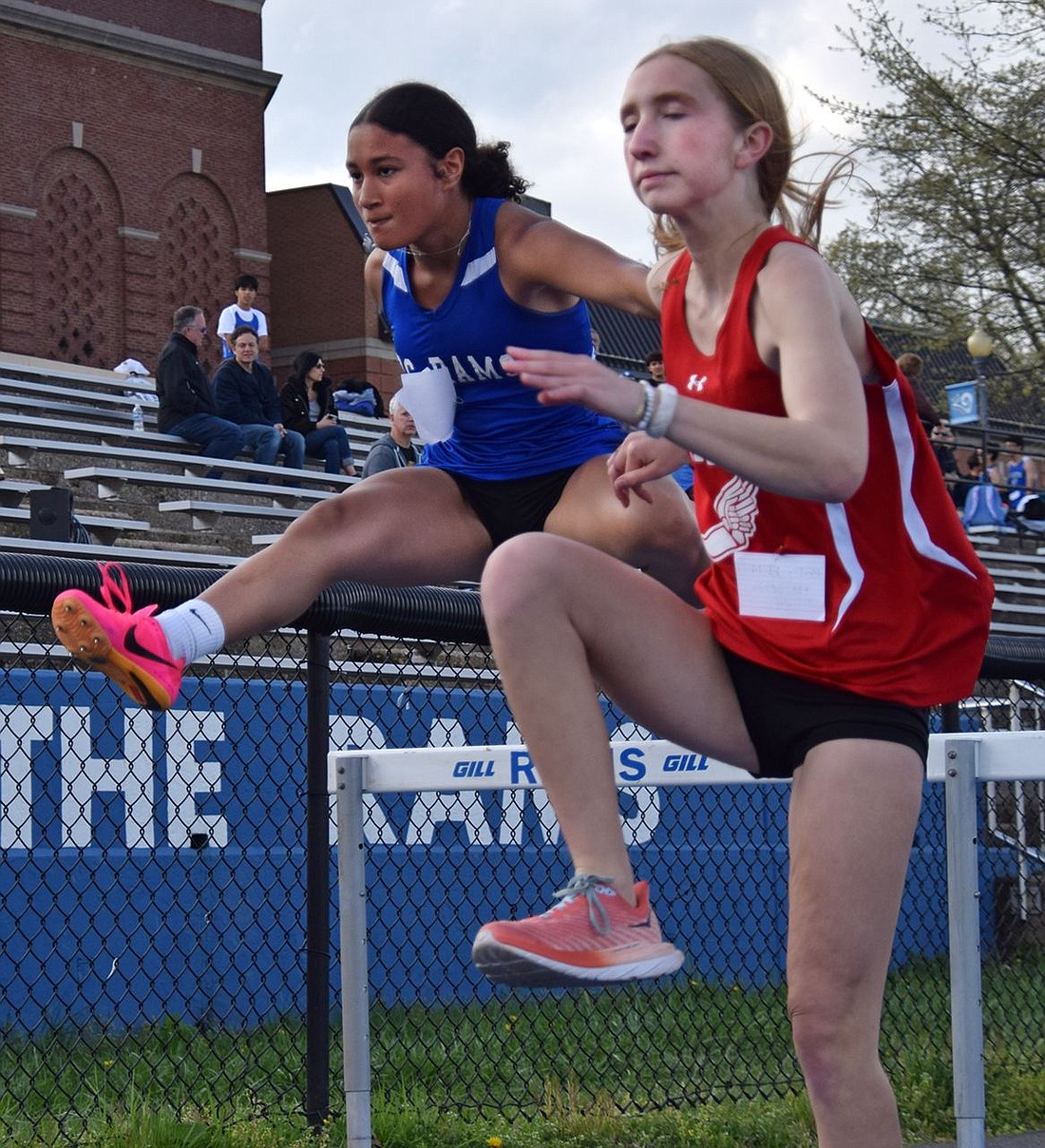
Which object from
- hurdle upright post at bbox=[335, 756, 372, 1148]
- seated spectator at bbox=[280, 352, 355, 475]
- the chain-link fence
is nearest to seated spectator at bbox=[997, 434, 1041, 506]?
seated spectator at bbox=[280, 352, 355, 475]

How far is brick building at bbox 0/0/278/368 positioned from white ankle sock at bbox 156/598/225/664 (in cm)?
2552

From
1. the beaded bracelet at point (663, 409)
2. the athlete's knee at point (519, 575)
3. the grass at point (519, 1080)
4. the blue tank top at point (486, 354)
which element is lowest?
the grass at point (519, 1080)

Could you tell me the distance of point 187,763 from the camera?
7383 mm

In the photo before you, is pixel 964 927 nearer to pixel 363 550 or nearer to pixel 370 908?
pixel 363 550

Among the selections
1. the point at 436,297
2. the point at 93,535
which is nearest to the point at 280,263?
the point at 93,535

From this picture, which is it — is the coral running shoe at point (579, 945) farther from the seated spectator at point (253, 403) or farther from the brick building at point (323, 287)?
the brick building at point (323, 287)

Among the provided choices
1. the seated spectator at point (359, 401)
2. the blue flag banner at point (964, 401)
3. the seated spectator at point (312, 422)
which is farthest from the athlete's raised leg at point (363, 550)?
the blue flag banner at point (964, 401)

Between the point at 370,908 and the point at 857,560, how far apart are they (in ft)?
17.0

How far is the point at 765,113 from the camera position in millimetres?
2963

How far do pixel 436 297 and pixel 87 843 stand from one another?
3.62 meters

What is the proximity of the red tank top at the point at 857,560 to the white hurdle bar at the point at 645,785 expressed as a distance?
1.16 metres

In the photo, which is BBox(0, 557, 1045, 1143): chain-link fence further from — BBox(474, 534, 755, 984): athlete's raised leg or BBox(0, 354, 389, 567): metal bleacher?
BBox(0, 354, 389, 567): metal bleacher

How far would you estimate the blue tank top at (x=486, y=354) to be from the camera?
12.3 ft

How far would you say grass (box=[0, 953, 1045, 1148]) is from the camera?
505cm
